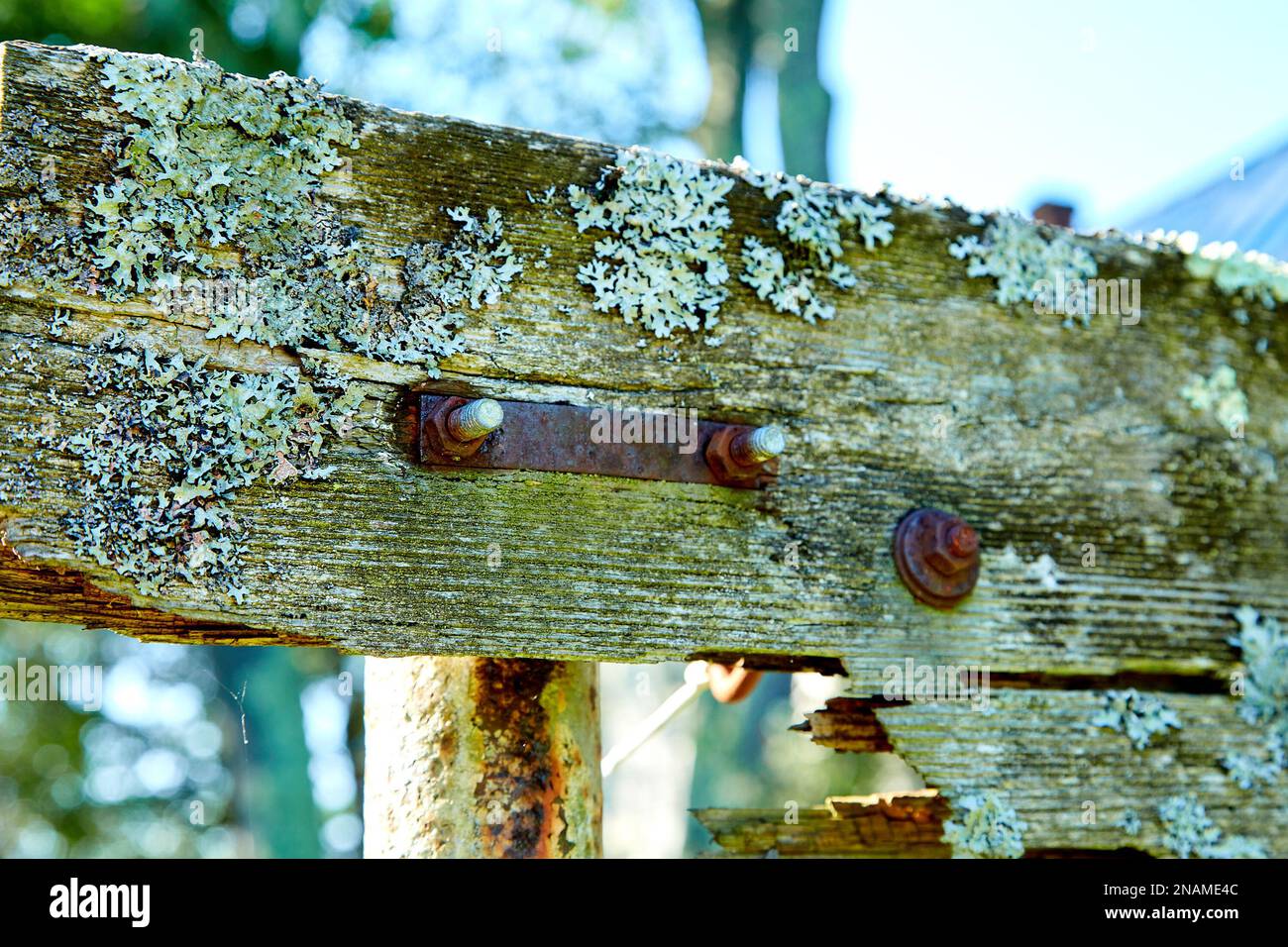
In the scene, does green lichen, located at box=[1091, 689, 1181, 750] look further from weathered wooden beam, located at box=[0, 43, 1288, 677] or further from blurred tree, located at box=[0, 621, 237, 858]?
blurred tree, located at box=[0, 621, 237, 858]

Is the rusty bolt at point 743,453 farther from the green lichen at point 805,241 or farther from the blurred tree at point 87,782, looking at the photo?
the blurred tree at point 87,782

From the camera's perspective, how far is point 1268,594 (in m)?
1.99

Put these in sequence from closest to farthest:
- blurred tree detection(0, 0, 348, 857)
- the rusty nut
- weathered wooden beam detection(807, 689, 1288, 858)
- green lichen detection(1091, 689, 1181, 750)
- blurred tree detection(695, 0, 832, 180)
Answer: the rusty nut
weathered wooden beam detection(807, 689, 1288, 858)
green lichen detection(1091, 689, 1181, 750)
blurred tree detection(0, 0, 348, 857)
blurred tree detection(695, 0, 832, 180)

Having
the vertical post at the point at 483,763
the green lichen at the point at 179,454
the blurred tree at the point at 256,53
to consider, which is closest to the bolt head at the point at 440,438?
the green lichen at the point at 179,454

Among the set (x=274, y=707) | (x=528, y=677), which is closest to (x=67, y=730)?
(x=274, y=707)

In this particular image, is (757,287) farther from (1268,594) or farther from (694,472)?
(1268,594)

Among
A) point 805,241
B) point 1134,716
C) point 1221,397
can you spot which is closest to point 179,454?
point 805,241

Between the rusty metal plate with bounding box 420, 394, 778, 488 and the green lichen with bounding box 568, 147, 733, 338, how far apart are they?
0.17 metres

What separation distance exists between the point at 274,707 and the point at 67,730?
492cm

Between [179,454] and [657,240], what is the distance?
0.73 metres

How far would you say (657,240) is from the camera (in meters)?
1.72

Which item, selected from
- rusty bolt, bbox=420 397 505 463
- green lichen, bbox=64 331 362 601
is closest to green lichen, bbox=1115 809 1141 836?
rusty bolt, bbox=420 397 505 463

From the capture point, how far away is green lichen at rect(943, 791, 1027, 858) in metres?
1.67

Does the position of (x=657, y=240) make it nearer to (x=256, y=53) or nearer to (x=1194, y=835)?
(x=1194, y=835)
